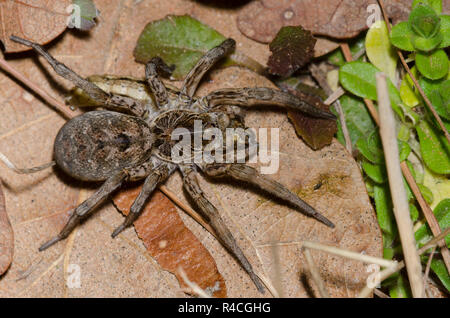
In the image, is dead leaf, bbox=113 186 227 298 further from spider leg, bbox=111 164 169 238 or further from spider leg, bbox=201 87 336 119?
spider leg, bbox=201 87 336 119

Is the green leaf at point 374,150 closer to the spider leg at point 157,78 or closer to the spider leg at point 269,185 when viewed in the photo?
the spider leg at point 269,185

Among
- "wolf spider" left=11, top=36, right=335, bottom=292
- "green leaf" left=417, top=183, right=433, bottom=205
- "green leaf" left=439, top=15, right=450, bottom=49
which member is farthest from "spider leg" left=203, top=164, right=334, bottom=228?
"green leaf" left=439, top=15, right=450, bottom=49

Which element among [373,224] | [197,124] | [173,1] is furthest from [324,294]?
[173,1]

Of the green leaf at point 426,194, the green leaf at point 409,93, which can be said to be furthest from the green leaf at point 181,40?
the green leaf at point 426,194

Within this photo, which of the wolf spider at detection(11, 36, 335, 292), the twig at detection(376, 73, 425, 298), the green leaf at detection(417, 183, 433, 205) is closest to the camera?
the twig at detection(376, 73, 425, 298)

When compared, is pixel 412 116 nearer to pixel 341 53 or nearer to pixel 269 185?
pixel 341 53

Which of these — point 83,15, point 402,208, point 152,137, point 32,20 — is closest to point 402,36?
point 402,208
